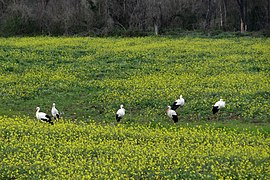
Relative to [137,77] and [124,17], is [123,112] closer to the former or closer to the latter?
[137,77]

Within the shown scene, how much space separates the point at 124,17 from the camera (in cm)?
5759

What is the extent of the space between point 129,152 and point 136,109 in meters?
7.60

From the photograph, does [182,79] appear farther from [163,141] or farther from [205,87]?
[163,141]

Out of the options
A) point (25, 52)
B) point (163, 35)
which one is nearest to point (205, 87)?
point (25, 52)

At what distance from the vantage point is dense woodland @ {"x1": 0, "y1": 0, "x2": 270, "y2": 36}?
5575cm

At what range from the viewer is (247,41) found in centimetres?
4591

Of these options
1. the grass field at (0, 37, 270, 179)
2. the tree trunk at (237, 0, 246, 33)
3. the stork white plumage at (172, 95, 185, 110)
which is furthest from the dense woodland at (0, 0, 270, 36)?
the stork white plumage at (172, 95, 185, 110)

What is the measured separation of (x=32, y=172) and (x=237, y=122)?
30.3 feet

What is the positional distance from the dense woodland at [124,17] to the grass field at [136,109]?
1103cm

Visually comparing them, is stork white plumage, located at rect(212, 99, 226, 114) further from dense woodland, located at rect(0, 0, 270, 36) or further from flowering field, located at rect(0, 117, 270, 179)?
dense woodland, located at rect(0, 0, 270, 36)

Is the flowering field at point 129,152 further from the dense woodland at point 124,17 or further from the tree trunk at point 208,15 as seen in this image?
the tree trunk at point 208,15

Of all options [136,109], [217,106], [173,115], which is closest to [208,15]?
[136,109]

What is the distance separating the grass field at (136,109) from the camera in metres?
16.1

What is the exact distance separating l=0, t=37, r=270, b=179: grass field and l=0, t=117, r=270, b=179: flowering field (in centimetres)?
4
